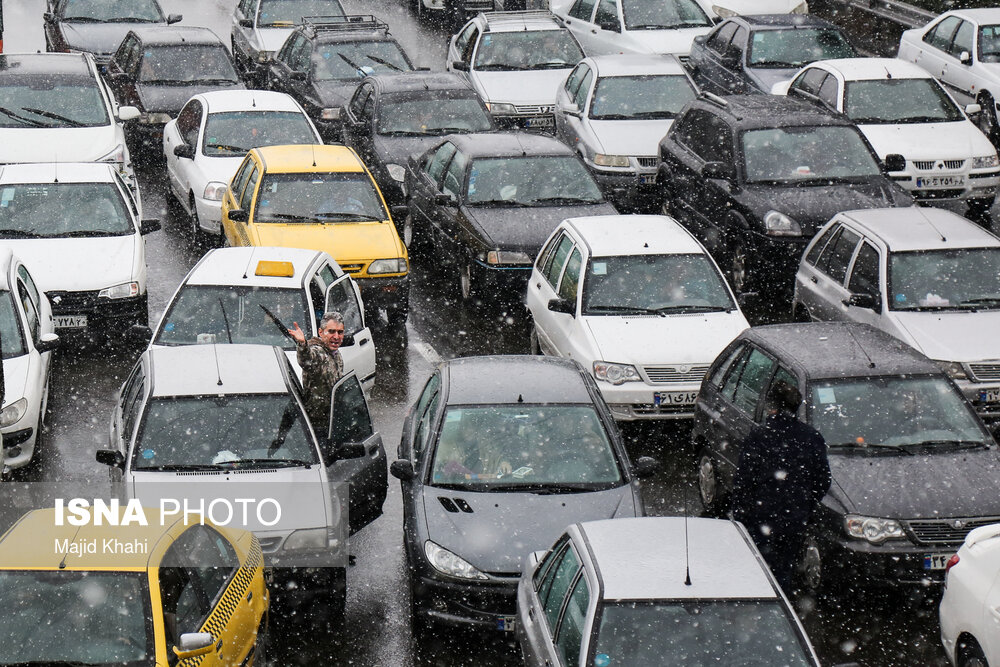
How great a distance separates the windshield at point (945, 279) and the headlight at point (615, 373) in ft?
8.43

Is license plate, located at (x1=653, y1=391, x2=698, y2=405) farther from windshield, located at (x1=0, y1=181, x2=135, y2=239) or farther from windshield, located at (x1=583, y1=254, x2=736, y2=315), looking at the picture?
windshield, located at (x1=0, y1=181, x2=135, y2=239)

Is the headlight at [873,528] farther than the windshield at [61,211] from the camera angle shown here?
No

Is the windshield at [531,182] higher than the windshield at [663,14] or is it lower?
higher

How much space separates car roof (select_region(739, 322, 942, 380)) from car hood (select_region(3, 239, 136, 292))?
6567 mm

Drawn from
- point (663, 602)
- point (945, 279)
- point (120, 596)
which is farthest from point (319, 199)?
point (663, 602)

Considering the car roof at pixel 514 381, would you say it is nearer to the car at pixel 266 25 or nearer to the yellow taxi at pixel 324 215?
the yellow taxi at pixel 324 215

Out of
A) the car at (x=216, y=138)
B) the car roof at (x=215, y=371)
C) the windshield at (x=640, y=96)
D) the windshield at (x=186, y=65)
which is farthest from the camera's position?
the windshield at (x=186, y=65)

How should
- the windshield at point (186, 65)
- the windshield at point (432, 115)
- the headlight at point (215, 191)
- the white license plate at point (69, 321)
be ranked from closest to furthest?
the white license plate at point (69, 321) < the headlight at point (215, 191) < the windshield at point (432, 115) < the windshield at point (186, 65)

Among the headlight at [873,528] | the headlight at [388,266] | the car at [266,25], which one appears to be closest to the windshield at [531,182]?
the headlight at [388,266]

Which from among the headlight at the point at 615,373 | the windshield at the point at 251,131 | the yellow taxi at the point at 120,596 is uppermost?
the yellow taxi at the point at 120,596

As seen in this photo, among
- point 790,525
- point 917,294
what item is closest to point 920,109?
point 917,294

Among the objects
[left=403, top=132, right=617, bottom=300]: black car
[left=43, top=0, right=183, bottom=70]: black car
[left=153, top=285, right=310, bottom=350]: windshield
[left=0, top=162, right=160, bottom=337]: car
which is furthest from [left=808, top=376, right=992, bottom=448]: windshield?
[left=43, top=0, right=183, bottom=70]: black car

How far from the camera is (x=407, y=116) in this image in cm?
2081

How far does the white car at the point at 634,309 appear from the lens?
13.4m
